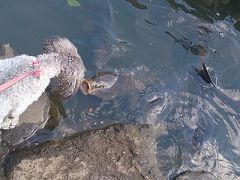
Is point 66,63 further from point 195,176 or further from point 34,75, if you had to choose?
point 195,176

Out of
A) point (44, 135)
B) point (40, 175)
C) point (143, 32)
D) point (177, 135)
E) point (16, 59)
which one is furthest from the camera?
point (143, 32)

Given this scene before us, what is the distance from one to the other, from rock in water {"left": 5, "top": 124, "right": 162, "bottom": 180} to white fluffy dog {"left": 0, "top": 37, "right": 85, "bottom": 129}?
50 centimetres

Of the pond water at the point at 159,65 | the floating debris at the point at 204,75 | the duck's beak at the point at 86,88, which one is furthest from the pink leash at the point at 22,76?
the floating debris at the point at 204,75

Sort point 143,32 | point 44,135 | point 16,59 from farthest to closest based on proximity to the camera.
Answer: point 143,32, point 44,135, point 16,59

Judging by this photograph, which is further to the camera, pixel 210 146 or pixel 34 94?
pixel 210 146

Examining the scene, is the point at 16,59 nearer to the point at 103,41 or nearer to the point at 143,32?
the point at 103,41

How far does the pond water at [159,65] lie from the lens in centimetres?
553

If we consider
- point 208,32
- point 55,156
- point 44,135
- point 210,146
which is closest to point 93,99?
point 44,135

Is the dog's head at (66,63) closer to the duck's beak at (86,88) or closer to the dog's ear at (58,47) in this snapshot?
the dog's ear at (58,47)

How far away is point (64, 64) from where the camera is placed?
14.0ft

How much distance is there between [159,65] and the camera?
622cm

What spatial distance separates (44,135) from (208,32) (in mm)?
3213

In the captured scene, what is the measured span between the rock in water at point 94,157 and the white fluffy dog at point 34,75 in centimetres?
50

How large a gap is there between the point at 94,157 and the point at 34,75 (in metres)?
1.14
